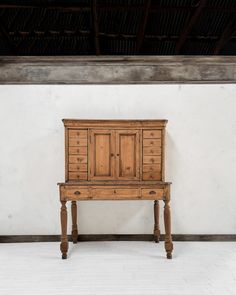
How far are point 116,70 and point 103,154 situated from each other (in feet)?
4.61

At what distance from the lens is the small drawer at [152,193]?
4152 mm

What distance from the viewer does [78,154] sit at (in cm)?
435

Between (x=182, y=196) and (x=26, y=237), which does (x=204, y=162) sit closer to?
(x=182, y=196)

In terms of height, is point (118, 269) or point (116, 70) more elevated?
point (116, 70)

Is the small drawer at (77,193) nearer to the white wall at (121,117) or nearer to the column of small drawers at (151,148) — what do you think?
the column of small drawers at (151,148)

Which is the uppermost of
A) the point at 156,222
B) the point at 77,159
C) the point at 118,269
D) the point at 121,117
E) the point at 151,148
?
the point at 121,117

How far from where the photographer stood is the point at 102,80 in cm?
507

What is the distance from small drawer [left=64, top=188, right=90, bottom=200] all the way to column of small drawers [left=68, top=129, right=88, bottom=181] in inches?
9.2
